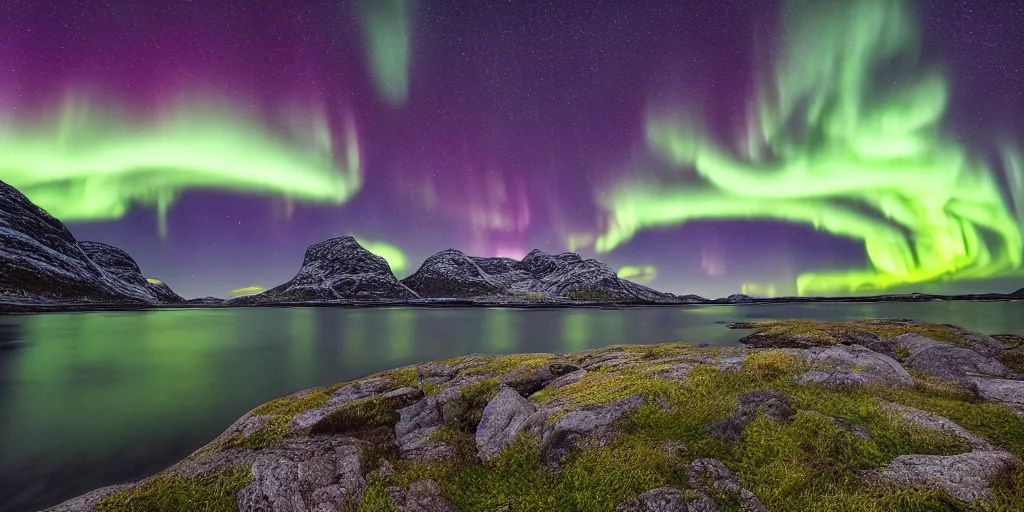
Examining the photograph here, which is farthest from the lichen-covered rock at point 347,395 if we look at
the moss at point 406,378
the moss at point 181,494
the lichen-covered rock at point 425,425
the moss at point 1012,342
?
the moss at point 1012,342

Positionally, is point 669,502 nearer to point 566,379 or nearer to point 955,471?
point 955,471

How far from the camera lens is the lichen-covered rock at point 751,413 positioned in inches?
463

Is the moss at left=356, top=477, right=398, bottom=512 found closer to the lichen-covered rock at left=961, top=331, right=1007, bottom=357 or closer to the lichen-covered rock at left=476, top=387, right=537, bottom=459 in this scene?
the lichen-covered rock at left=476, top=387, right=537, bottom=459

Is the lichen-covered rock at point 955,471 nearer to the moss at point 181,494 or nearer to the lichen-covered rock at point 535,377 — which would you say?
the lichen-covered rock at point 535,377

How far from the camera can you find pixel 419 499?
10.3 meters

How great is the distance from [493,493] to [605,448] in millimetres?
3440

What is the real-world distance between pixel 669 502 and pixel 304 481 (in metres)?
9.41

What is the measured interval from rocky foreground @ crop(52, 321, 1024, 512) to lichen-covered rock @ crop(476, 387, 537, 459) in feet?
0.21

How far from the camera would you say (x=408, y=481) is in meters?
10.9

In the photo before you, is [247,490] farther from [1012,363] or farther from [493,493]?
[1012,363]

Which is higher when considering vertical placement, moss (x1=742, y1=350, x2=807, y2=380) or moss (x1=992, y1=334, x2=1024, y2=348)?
moss (x1=742, y1=350, x2=807, y2=380)

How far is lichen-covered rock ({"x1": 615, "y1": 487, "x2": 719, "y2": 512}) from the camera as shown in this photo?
8.96 metres

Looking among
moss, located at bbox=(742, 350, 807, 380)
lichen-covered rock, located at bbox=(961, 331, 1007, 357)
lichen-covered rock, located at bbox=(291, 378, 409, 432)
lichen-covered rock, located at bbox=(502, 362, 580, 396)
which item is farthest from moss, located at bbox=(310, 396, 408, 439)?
lichen-covered rock, located at bbox=(961, 331, 1007, 357)

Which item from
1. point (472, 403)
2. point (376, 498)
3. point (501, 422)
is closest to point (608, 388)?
point (501, 422)
